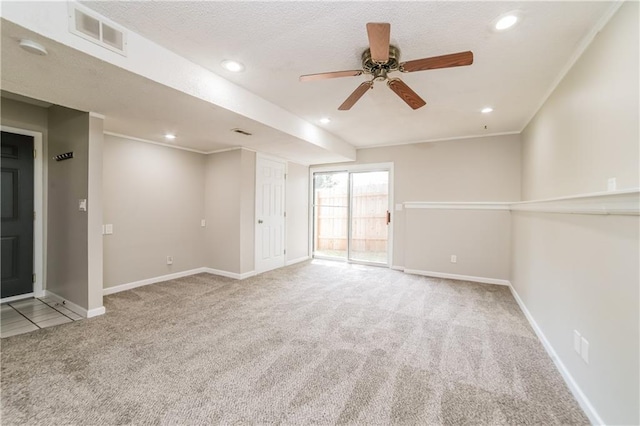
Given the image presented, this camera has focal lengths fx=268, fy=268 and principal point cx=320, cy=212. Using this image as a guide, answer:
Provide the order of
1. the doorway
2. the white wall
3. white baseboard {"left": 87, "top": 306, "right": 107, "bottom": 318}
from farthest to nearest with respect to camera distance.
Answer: the doorway → the white wall → white baseboard {"left": 87, "top": 306, "right": 107, "bottom": 318}

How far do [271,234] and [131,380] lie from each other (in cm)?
350

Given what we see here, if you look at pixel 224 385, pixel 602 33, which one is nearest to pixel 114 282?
pixel 224 385

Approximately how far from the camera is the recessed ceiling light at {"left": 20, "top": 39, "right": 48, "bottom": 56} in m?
1.64

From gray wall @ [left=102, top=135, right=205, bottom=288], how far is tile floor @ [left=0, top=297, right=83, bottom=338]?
63 centimetres

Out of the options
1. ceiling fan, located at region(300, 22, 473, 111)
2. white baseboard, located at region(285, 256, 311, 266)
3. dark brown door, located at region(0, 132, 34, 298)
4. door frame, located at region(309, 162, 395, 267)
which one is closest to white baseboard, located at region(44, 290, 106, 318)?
dark brown door, located at region(0, 132, 34, 298)

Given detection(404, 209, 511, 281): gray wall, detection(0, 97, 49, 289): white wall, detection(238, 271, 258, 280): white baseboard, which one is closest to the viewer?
detection(0, 97, 49, 289): white wall

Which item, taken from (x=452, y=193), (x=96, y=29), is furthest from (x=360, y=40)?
(x=452, y=193)

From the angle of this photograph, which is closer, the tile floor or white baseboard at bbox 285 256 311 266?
the tile floor

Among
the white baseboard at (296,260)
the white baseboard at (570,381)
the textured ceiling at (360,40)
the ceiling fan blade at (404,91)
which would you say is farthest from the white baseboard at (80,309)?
the white baseboard at (570,381)

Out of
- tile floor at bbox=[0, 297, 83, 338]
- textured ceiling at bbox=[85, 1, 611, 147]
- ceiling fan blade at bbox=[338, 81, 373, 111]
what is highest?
textured ceiling at bbox=[85, 1, 611, 147]

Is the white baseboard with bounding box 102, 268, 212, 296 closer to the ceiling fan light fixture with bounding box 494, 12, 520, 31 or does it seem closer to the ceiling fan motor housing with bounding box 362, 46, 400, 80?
the ceiling fan motor housing with bounding box 362, 46, 400, 80

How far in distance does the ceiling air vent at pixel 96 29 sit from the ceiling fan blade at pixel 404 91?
2028 mm

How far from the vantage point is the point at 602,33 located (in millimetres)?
1755

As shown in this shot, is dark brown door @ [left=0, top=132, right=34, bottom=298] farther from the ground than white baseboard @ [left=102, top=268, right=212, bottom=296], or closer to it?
farther from the ground
